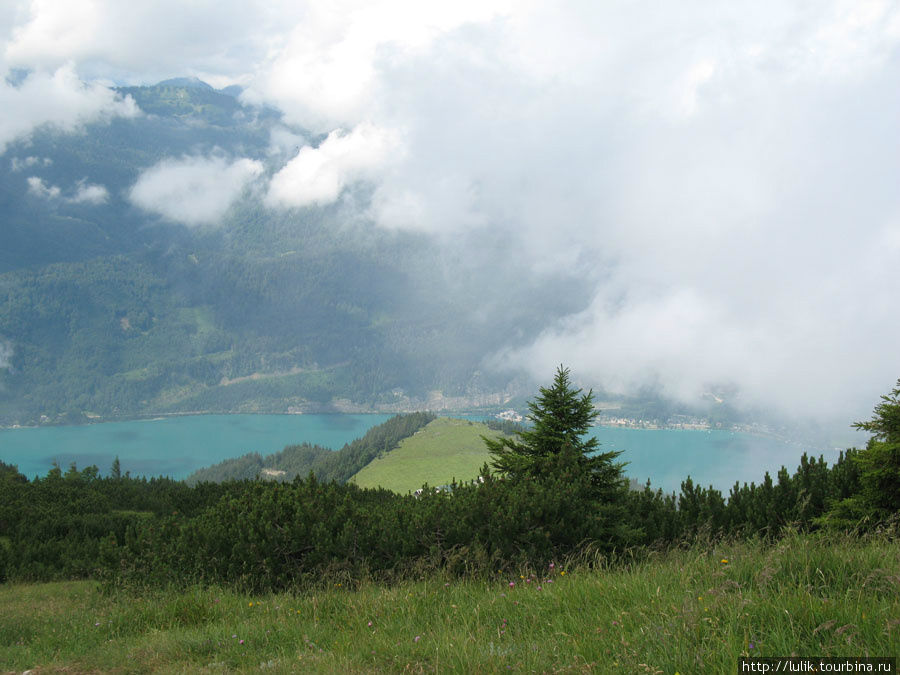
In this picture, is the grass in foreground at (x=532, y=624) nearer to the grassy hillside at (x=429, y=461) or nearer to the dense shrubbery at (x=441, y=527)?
the dense shrubbery at (x=441, y=527)

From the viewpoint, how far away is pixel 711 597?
5016 millimetres

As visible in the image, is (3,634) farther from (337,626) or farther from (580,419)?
(580,419)

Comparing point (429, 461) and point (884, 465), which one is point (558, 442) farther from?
point (429, 461)

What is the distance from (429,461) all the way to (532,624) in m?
156

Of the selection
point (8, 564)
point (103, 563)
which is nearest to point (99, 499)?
point (8, 564)

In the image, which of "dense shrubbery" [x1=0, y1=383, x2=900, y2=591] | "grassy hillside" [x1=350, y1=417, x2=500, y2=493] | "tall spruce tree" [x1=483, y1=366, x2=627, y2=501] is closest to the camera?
"dense shrubbery" [x1=0, y1=383, x2=900, y2=591]

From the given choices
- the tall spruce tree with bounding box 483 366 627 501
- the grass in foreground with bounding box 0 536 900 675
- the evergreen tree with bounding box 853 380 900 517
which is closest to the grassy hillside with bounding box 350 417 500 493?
the tall spruce tree with bounding box 483 366 627 501

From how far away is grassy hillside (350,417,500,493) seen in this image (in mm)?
136750

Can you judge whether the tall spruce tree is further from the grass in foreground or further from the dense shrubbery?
the grass in foreground

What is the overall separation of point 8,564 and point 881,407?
80.5ft

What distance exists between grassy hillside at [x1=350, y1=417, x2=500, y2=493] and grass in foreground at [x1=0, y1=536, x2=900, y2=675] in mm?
119404

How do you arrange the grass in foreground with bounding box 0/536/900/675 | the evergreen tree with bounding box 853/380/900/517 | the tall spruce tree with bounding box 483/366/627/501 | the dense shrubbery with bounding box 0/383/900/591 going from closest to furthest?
the grass in foreground with bounding box 0/536/900/675, the dense shrubbery with bounding box 0/383/900/591, the evergreen tree with bounding box 853/380/900/517, the tall spruce tree with bounding box 483/366/627/501

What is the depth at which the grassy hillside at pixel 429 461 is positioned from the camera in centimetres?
13675

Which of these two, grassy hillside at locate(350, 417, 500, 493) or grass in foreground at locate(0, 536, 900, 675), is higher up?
grass in foreground at locate(0, 536, 900, 675)
